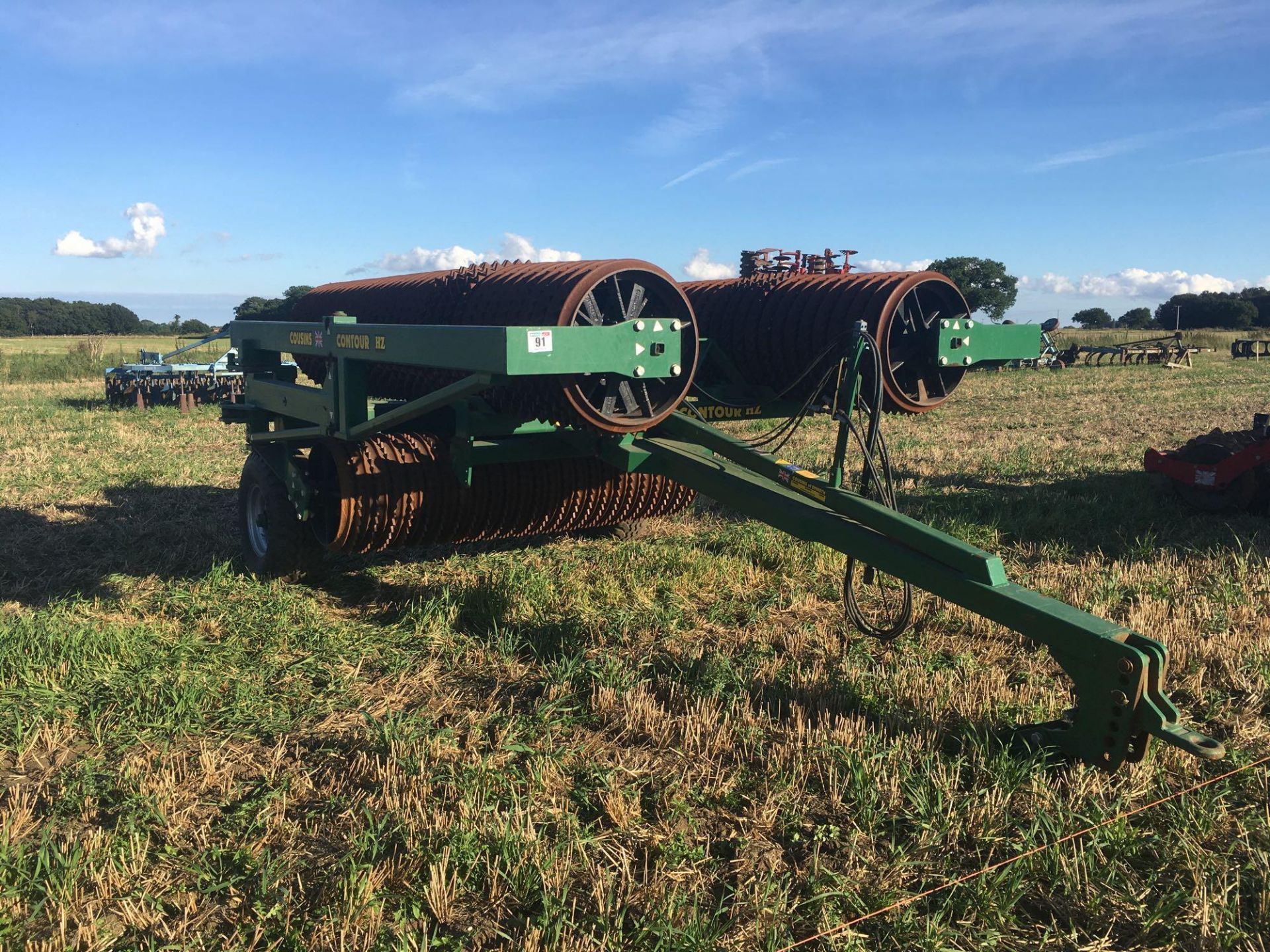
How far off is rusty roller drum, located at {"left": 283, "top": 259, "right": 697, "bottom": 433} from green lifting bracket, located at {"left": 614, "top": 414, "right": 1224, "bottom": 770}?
0.34 meters

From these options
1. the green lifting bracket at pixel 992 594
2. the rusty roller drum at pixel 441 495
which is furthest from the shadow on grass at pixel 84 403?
the green lifting bracket at pixel 992 594

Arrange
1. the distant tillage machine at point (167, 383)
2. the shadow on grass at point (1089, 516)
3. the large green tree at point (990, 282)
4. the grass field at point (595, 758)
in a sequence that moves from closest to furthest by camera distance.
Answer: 1. the grass field at point (595, 758)
2. the shadow on grass at point (1089, 516)
3. the distant tillage machine at point (167, 383)
4. the large green tree at point (990, 282)

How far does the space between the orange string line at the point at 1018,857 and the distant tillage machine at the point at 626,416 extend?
0.71 feet

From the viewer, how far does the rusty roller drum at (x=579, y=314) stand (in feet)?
14.3

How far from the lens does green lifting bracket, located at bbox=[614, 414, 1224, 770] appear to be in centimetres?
304

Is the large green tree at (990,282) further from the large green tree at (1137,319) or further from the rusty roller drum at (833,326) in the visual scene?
the rusty roller drum at (833,326)

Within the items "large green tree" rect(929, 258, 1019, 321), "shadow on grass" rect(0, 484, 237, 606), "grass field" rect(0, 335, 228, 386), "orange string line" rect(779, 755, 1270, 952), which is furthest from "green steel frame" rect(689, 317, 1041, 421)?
"large green tree" rect(929, 258, 1019, 321)

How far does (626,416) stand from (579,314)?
56 centimetres

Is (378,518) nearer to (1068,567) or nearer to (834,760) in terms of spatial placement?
(834,760)

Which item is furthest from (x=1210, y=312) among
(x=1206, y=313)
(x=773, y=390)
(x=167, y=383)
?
(x=773, y=390)

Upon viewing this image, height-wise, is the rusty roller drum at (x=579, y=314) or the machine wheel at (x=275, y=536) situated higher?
the rusty roller drum at (x=579, y=314)

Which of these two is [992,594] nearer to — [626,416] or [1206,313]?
[626,416]

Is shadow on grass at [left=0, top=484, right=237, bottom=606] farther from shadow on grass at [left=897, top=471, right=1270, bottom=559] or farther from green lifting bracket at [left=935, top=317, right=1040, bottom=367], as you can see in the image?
shadow on grass at [left=897, top=471, right=1270, bottom=559]

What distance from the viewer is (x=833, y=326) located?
4977 mm
